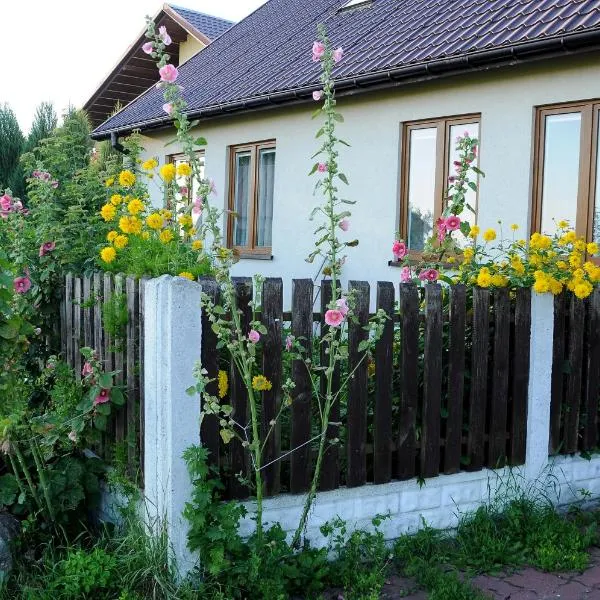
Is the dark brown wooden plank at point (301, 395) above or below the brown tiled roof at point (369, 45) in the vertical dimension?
below

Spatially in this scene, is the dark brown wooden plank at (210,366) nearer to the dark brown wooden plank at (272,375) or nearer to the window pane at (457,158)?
the dark brown wooden plank at (272,375)

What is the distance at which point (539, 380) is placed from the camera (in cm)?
490

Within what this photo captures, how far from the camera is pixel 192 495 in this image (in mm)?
3693

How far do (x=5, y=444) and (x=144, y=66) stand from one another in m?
16.4

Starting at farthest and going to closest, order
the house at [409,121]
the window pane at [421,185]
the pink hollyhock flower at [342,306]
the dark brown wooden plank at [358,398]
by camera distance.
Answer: the window pane at [421,185] → the house at [409,121] → the dark brown wooden plank at [358,398] → the pink hollyhock flower at [342,306]

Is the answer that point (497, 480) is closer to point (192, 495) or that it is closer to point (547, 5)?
point (192, 495)

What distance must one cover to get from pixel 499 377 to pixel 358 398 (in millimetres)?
983

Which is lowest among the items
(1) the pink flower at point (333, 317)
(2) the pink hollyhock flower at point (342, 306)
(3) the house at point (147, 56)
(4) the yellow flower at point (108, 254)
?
(1) the pink flower at point (333, 317)

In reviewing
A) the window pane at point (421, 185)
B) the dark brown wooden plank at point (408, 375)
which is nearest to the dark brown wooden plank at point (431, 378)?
the dark brown wooden plank at point (408, 375)

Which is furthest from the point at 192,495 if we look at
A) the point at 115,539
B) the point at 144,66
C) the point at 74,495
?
the point at 144,66

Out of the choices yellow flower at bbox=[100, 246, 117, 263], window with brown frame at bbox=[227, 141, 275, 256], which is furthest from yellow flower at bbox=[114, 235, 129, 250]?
window with brown frame at bbox=[227, 141, 275, 256]

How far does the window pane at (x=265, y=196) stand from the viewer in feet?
36.7

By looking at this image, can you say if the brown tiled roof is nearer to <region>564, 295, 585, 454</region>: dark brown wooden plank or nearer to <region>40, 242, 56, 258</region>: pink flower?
<region>564, 295, 585, 454</region>: dark brown wooden plank

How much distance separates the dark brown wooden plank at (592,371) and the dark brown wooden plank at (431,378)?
1245mm
